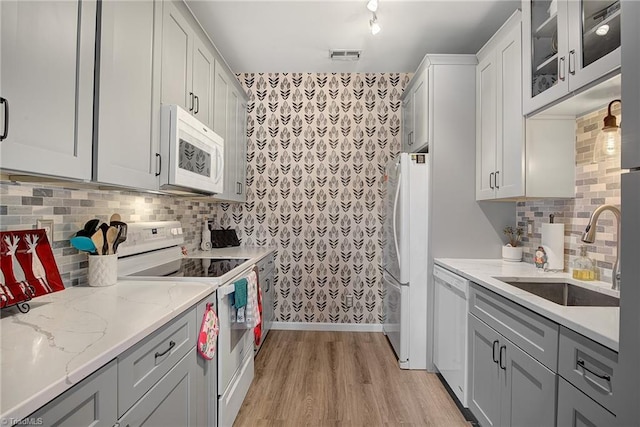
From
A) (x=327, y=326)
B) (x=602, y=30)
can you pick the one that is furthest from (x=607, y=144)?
(x=327, y=326)

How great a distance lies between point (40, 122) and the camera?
968 millimetres

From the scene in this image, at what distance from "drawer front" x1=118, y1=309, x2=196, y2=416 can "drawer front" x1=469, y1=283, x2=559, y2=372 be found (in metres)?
1.39

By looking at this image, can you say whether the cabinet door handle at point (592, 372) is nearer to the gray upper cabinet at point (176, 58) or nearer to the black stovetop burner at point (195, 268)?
the black stovetop burner at point (195, 268)

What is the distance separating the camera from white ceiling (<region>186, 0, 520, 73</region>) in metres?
2.35

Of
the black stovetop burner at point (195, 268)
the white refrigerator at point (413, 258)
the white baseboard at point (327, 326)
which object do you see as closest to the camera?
the black stovetop burner at point (195, 268)

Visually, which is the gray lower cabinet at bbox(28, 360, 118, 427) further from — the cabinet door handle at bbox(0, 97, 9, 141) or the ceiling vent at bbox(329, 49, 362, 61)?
the ceiling vent at bbox(329, 49, 362, 61)

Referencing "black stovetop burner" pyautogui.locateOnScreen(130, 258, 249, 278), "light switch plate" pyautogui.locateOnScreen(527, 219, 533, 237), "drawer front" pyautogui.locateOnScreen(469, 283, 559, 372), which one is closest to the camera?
"drawer front" pyautogui.locateOnScreen(469, 283, 559, 372)

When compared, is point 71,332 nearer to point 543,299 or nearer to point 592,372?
point 592,372

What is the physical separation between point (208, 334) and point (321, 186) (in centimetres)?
220

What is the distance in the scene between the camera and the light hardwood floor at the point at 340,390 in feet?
6.40

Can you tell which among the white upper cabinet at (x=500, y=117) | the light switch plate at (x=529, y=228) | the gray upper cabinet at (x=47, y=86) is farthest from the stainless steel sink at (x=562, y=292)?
the gray upper cabinet at (x=47, y=86)

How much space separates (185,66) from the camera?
1.95 metres

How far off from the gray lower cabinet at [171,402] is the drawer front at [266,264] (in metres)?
1.35

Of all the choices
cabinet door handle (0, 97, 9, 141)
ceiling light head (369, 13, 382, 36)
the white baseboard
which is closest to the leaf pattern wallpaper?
the white baseboard
